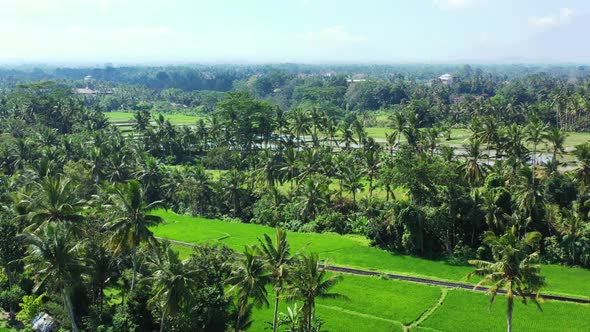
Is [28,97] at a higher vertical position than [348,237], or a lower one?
higher

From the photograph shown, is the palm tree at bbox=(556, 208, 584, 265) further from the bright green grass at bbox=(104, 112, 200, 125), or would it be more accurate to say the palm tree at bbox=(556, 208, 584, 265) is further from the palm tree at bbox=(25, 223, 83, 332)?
the bright green grass at bbox=(104, 112, 200, 125)

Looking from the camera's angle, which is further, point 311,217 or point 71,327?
point 311,217

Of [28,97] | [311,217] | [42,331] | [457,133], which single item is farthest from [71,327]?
[457,133]

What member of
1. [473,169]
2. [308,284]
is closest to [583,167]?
[473,169]

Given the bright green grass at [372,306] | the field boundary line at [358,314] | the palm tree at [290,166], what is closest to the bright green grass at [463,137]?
the palm tree at [290,166]

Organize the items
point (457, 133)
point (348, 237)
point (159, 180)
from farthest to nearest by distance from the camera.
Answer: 1. point (457, 133)
2. point (159, 180)
3. point (348, 237)

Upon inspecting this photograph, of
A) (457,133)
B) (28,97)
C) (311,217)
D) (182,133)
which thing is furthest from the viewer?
(457,133)

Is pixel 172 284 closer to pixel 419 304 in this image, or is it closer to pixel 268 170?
pixel 419 304

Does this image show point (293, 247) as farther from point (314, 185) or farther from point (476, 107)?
point (476, 107)
